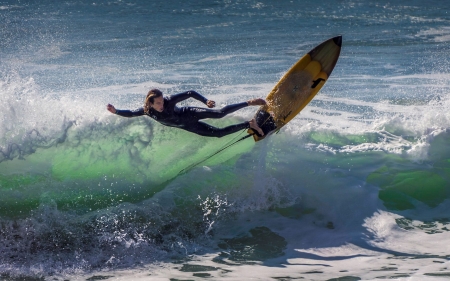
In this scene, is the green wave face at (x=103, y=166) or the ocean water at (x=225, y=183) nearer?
the ocean water at (x=225, y=183)

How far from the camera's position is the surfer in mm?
6766

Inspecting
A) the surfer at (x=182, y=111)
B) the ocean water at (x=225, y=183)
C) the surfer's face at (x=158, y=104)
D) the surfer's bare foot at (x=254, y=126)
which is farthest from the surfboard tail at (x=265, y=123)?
the surfer's face at (x=158, y=104)

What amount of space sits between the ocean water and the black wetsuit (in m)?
1.01

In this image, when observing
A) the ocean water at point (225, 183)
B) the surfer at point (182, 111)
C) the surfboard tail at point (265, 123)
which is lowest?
the ocean water at point (225, 183)

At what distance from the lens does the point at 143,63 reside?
14.8 metres

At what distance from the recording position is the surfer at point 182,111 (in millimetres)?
6766

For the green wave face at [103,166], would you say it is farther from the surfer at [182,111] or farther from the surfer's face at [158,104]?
the surfer's face at [158,104]

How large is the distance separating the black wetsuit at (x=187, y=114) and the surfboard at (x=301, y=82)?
3.13ft

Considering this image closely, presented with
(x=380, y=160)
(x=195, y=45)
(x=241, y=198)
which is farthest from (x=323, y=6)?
(x=241, y=198)

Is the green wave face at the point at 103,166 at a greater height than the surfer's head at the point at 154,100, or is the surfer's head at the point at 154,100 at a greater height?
the surfer's head at the point at 154,100

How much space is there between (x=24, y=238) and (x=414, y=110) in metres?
7.65

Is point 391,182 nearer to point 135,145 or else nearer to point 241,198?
point 241,198

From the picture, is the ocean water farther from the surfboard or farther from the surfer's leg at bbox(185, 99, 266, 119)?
the surfer's leg at bbox(185, 99, 266, 119)

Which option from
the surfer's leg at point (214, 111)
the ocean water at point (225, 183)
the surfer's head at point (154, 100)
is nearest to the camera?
the ocean water at point (225, 183)
